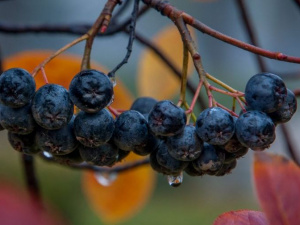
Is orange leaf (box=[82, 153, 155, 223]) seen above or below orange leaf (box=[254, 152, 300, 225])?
above

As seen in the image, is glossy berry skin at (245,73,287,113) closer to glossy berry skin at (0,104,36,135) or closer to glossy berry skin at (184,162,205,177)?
glossy berry skin at (184,162,205,177)

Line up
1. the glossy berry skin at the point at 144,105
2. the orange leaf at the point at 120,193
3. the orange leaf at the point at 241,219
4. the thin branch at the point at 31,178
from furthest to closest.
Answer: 1. the orange leaf at the point at 120,193
2. the thin branch at the point at 31,178
3. the glossy berry skin at the point at 144,105
4. the orange leaf at the point at 241,219

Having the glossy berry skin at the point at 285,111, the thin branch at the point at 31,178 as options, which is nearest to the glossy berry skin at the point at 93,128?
the glossy berry skin at the point at 285,111

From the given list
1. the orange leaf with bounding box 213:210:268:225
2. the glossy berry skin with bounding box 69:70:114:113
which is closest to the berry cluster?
the glossy berry skin with bounding box 69:70:114:113

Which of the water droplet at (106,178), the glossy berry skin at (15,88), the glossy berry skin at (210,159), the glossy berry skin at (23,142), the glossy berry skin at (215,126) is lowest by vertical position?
the glossy berry skin at (210,159)

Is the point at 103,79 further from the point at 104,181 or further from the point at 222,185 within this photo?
the point at 222,185

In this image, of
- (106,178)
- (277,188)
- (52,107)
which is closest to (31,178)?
(106,178)

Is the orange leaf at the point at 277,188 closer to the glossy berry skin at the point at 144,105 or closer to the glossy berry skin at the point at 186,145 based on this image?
the glossy berry skin at the point at 186,145

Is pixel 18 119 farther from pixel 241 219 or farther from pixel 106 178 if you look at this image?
pixel 106 178
